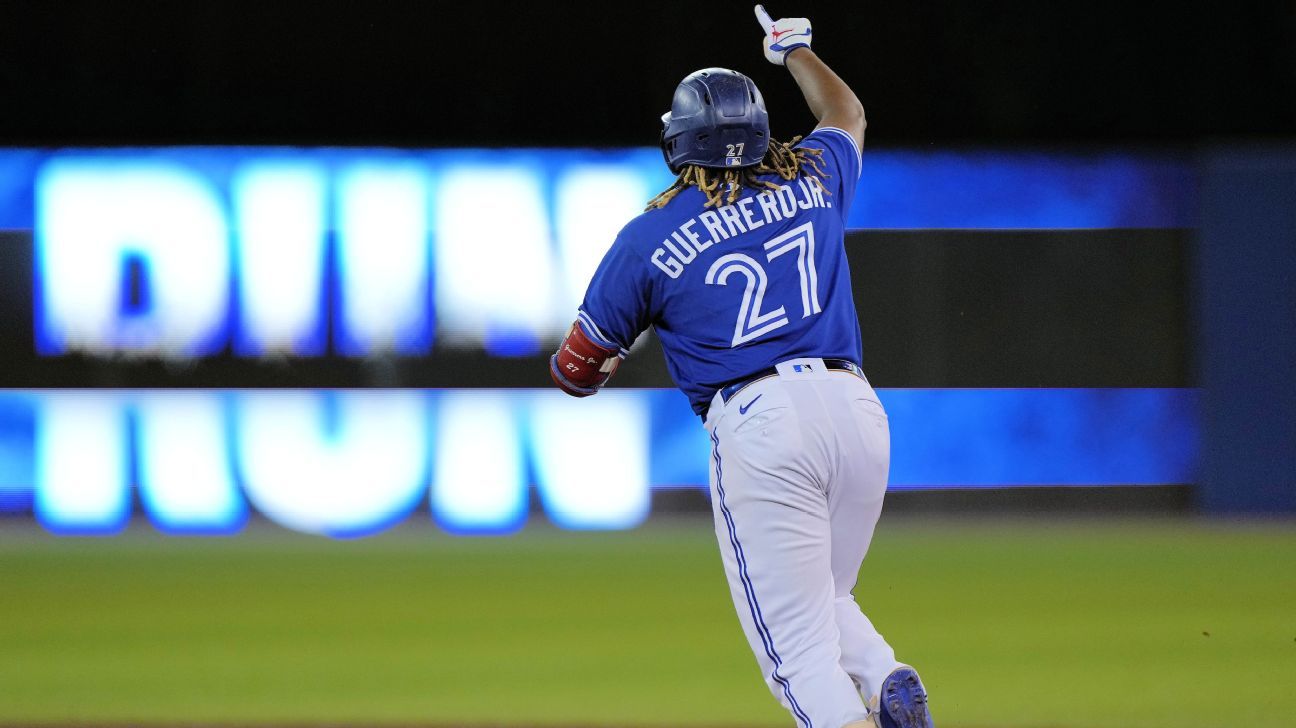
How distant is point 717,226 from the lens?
3367mm

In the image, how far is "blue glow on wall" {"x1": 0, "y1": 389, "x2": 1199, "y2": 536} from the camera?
9.27m

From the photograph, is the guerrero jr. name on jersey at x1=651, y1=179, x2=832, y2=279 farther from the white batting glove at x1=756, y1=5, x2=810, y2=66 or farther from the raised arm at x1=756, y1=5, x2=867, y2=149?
the white batting glove at x1=756, y1=5, x2=810, y2=66

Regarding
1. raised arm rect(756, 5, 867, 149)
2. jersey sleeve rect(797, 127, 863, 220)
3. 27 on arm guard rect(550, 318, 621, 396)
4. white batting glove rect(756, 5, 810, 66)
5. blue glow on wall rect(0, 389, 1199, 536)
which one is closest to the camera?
27 on arm guard rect(550, 318, 621, 396)

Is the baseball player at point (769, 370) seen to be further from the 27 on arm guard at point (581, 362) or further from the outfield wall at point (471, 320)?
the outfield wall at point (471, 320)

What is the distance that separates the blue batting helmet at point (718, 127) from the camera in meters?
3.44

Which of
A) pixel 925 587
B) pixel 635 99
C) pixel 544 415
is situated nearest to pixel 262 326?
pixel 544 415

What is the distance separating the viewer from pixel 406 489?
931cm

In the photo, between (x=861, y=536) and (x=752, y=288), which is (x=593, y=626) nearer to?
(x=861, y=536)

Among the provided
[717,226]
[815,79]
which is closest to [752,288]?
[717,226]

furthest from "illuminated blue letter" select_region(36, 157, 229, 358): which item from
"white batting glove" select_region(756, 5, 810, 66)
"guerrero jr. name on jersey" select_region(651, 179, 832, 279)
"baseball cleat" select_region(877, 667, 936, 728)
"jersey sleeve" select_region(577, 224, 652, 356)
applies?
"baseball cleat" select_region(877, 667, 936, 728)

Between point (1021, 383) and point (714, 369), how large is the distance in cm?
658

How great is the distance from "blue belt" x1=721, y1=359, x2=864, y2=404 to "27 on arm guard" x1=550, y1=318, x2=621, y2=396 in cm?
28

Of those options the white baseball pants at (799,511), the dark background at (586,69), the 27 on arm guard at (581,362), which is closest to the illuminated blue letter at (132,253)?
the dark background at (586,69)

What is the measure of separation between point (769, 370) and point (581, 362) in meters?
0.47
